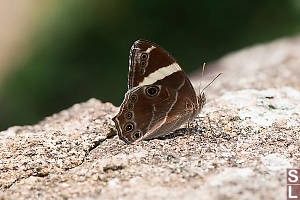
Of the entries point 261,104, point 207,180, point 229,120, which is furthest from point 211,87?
point 207,180

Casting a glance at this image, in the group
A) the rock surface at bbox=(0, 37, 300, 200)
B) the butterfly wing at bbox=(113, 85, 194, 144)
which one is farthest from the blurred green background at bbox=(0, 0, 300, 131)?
the butterfly wing at bbox=(113, 85, 194, 144)

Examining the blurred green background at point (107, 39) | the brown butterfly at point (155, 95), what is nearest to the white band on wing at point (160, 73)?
the brown butterfly at point (155, 95)

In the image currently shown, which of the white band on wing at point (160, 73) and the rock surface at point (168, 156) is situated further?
the white band on wing at point (160, 73)

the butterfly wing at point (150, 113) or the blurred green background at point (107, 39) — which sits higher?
the blurred green background at point (107, 39)

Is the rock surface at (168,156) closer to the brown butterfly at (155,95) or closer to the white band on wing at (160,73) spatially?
the brown butterfly at (155,95)

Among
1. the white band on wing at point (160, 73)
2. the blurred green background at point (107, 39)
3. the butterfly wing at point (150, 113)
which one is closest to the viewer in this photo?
the butterfly wing at point (150, 113)

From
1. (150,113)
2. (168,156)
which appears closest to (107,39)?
(150,113)
